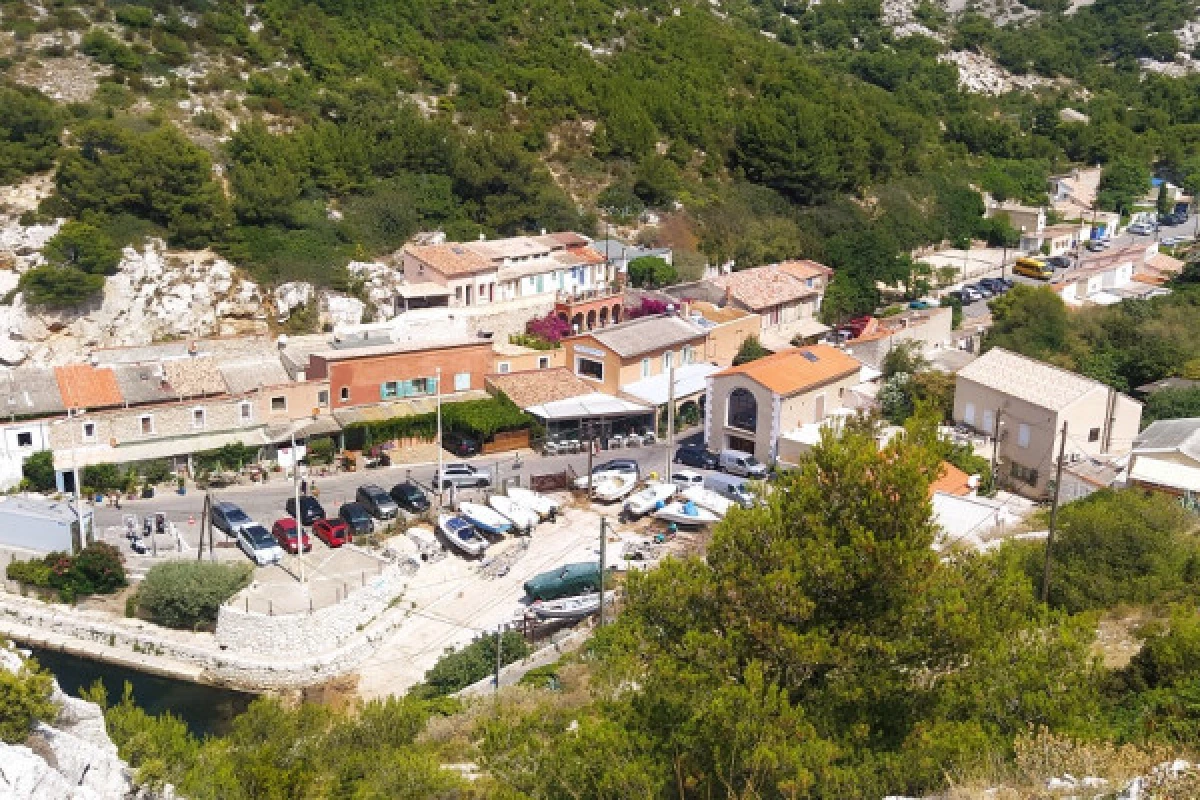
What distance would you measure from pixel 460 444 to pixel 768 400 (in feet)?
27.3

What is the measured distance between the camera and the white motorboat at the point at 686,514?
28391 millimetres

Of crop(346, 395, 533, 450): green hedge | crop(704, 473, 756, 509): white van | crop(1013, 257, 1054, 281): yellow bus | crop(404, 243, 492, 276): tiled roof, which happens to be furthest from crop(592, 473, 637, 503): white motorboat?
crop(1013, 257, 1054, 281): yellow bus

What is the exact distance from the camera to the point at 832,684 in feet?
38.0

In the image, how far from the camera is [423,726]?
17.8 meters

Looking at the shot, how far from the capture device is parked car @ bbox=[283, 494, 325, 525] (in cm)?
2748

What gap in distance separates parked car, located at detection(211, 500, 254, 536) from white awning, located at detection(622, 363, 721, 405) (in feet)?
38.7

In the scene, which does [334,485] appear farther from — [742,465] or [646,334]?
[646,334]

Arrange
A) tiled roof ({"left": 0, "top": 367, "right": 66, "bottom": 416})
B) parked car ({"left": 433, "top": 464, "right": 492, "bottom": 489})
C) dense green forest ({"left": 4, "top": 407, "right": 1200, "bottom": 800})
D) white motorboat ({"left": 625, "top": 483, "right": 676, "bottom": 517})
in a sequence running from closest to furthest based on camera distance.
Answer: dense green forest ({"left": 4, "top": 407, "right": 1200, "bottom": 800})
white motorboat ({"left": 625, "top": 483, "right": 676, "bottom": 517})
tiled roof ({"left": 0, "top": 367, "right": 66, "bottom": 416})
parked car ({"left": 433, "top": 464, "right": 492, "bottom": 489})

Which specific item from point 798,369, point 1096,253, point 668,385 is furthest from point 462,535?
point 1096,253

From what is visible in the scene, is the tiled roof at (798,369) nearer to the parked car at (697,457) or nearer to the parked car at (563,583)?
the parked car at (697,457)

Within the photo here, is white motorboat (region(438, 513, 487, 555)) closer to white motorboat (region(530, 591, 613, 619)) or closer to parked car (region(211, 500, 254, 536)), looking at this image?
white motorboat (region(530, 591, 613, 619))

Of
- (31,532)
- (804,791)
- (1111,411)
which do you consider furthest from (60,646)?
(1111,411)

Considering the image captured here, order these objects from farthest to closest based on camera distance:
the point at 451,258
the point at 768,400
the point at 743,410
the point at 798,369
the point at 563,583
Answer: the point at 451,258
the point at 798,369
the point at 743,410
the point at 768,400
the point at 563,583

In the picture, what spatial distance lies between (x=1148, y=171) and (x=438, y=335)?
52125 mm
